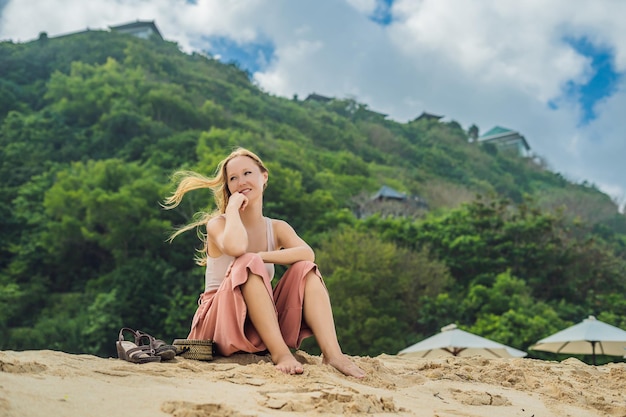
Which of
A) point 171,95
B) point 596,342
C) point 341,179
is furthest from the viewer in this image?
point 171,95

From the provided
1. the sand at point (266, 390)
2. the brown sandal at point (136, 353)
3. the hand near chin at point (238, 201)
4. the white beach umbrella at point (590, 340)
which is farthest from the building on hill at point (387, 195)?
the brown sandal at point (136, 353)

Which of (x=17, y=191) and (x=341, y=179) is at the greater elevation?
(x=341, y=179)

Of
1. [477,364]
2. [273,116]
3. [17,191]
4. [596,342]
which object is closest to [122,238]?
[17,191]

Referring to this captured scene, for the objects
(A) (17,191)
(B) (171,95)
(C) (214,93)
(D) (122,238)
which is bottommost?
(D) (122,238)

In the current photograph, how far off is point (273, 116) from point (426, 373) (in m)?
52.7

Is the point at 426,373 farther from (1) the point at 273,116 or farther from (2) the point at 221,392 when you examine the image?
(1) the point at 273,116

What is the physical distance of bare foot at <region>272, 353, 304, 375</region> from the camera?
2.88m

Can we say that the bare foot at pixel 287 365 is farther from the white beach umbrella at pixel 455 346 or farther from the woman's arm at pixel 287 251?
the white beach umbrella at pixel 455 346

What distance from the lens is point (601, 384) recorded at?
3.98 m

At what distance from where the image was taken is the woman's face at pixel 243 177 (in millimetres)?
3666

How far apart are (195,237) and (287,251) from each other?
25.0 m

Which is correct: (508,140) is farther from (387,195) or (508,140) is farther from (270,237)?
(270,237)

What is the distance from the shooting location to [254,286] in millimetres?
3105

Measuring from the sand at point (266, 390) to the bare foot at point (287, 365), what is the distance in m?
0.04
